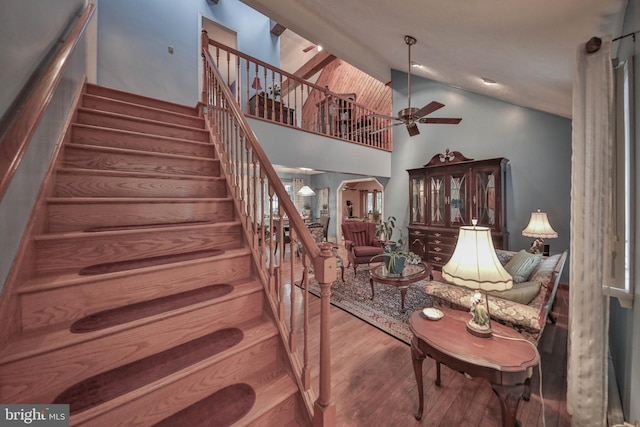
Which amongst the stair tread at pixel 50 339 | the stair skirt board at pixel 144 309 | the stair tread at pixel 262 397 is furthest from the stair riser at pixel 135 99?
the stair tread at pixel 262 397

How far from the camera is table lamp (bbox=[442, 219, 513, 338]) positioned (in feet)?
4.29

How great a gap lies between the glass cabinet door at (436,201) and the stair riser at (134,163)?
403 cm

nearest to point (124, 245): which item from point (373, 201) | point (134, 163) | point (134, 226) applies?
point (134, 226)

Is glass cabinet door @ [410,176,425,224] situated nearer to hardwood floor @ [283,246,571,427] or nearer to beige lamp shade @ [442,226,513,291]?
hardwood floor @ [283,246,571,427]

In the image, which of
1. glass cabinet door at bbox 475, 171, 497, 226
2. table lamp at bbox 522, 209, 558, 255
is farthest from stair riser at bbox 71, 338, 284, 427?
glass cabinet door at bbox 475, 171, 497, 226

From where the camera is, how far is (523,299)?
1.81 meters

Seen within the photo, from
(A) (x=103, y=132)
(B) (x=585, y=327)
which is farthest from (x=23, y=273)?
(B) (x=585, y=327)

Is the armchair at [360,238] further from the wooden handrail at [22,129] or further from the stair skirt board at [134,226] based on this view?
the wooden handrail at [22,129]

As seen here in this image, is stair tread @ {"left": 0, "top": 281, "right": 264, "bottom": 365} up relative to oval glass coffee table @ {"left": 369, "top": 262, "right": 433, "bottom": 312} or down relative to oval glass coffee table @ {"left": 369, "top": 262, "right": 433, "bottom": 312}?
up

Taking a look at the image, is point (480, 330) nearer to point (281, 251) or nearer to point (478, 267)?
point (478, 267)

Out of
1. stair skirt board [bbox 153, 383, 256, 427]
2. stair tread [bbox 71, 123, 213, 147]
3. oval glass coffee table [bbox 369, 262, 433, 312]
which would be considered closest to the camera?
stair skirt board [bbox 153, 383, 256, 427]

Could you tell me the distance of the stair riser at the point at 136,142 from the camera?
198 cm

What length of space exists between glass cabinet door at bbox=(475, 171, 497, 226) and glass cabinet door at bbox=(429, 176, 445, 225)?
59 centimetres

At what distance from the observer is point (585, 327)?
49.0 inches
